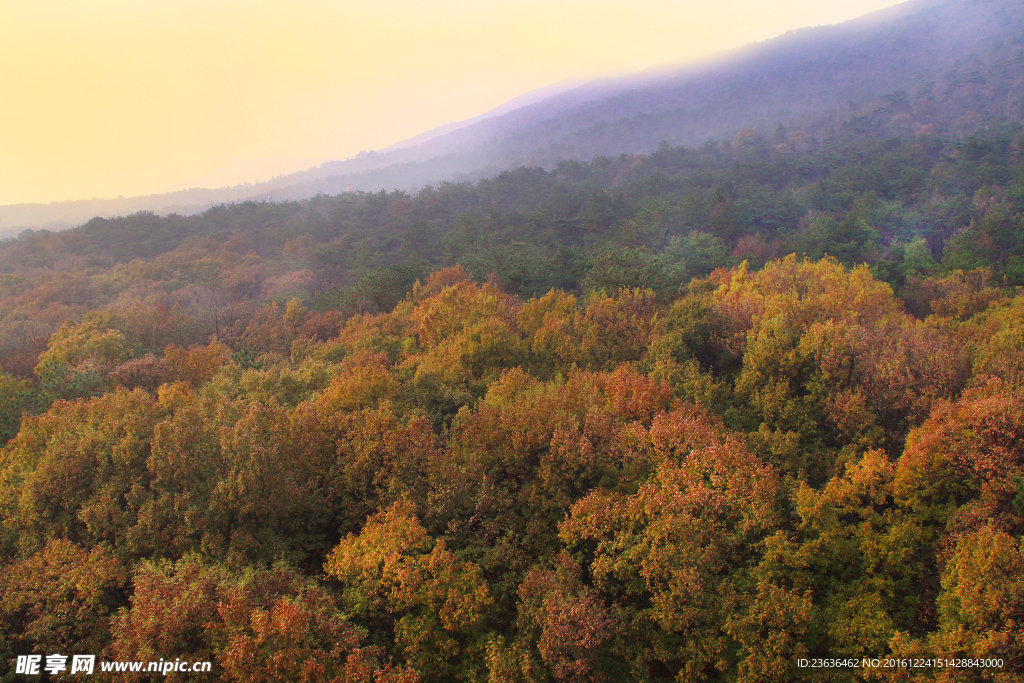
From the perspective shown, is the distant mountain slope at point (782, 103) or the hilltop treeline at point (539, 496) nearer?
the hilltop treeline at point (539, 496)

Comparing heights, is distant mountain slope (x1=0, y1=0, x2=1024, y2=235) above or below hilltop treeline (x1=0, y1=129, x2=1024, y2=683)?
above

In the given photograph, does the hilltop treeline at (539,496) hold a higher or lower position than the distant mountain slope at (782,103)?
lower

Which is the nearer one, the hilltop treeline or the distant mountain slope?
the hilltop treeline

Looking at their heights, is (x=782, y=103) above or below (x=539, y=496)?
above

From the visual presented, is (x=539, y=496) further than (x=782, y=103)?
No
